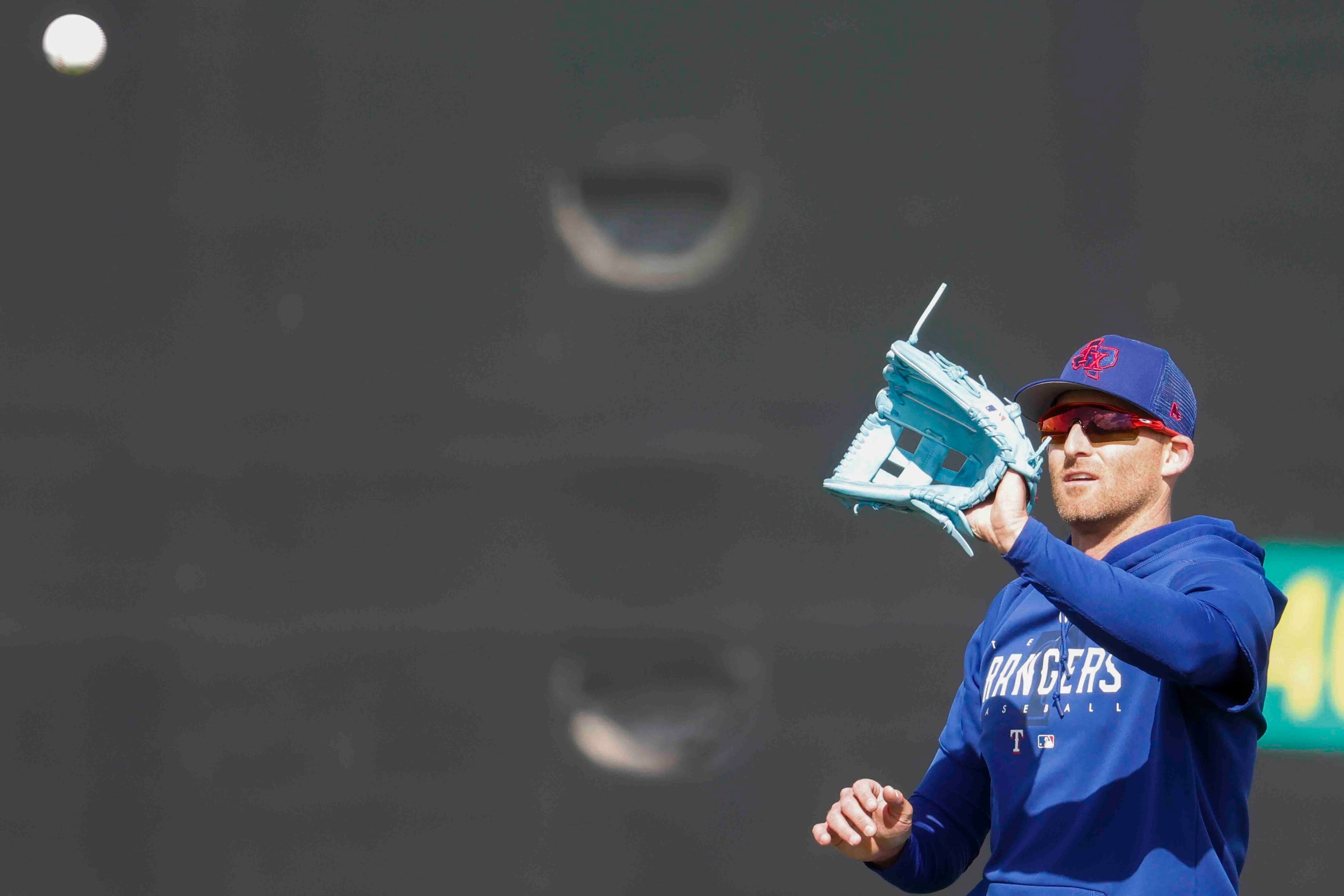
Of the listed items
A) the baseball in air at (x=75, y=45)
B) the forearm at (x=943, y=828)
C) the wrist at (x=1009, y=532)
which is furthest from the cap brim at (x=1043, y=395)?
the baseball in air at (x=75, y=45)

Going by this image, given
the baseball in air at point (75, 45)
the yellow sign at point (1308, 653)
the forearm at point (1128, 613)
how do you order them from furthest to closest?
the baseball in air at point (75, 45)
the yellow sign at point (1308, 653)
the forearm at point (1128, 613)

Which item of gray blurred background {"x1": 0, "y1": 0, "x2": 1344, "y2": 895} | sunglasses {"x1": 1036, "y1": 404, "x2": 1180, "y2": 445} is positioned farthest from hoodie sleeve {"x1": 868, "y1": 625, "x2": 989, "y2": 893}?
gray blurred background {"x1": 0, "y1": 0, "x2": 1344, "y2": 895}

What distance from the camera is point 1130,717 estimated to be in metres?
1.85

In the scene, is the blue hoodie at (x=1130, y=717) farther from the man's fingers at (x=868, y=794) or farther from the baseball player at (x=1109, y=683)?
the man's fingers at (x=868, y=794)

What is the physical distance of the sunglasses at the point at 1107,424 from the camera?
1943 mm

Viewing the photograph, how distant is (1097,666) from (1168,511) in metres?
0.25

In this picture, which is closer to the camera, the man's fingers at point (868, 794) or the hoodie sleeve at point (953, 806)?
the man's fingers at point (868, 794)

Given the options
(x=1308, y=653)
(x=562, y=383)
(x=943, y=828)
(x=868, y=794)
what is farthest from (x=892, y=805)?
(x=1308, y=653)

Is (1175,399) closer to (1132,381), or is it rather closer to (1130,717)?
(1132,381)

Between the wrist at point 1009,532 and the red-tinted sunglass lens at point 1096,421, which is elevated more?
the red-tinted sunglass lens at point 1096,421

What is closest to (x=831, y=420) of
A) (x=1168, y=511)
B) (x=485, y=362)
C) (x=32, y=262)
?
(x=485, y=362)

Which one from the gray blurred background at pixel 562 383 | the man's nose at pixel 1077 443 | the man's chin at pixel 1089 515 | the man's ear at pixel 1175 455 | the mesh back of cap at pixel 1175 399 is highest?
the mesh back of cap at pixel 1175 399

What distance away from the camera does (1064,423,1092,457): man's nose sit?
6.44ft

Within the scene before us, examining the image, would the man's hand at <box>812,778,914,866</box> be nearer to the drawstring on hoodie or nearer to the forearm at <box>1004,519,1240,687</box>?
the drawstring on hoodie
